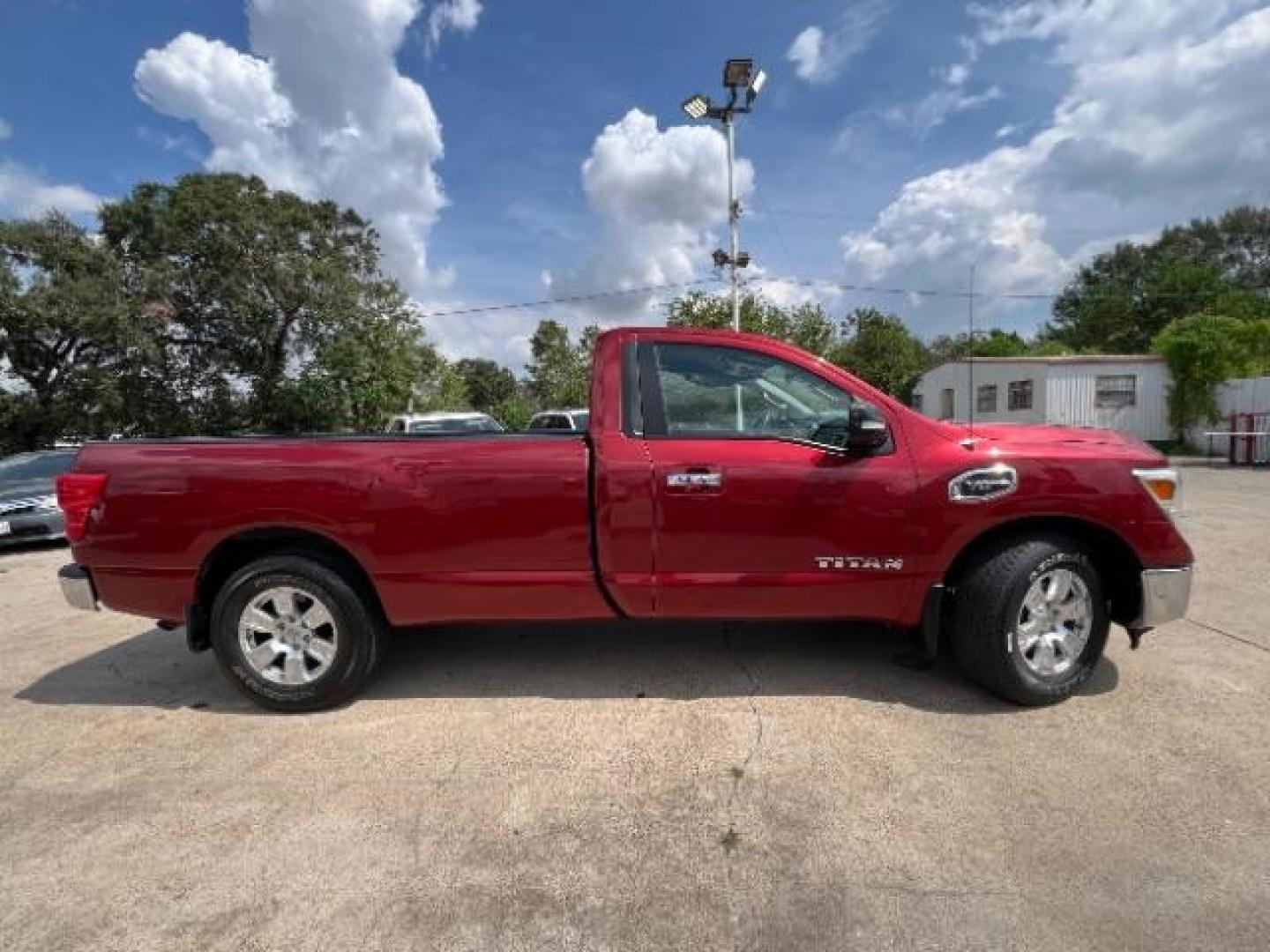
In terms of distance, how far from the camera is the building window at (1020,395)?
23.2 m

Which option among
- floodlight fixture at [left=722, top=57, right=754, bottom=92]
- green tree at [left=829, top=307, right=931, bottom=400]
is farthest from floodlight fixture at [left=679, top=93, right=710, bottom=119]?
green tree at [left=829, top=307, right=931, bottom=400]

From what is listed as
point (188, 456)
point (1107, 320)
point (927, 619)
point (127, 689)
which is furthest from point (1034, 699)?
point (1107, 320)

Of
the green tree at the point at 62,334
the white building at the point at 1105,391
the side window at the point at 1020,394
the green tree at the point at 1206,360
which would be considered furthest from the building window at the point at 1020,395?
the green tree at the point at 62,334

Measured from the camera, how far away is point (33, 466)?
32.2 feet

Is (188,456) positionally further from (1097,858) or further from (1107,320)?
(1107,320)

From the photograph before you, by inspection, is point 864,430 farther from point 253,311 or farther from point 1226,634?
point 253,311

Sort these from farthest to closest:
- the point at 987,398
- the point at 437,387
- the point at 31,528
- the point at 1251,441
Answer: the point at 437,387, the point at 987,398, the point at 1251,441, the point at 31,528

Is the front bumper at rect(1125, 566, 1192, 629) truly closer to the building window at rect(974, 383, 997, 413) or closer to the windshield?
the windshield

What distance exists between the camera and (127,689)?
403 centimetres

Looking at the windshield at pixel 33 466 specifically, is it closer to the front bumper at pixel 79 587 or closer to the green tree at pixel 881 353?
the front bumper at pixel 79 587

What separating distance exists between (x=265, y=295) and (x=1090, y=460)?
2963 cm

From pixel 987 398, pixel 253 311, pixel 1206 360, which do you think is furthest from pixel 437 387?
pixel 1206 360

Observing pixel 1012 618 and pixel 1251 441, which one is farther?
pixel 1251 441

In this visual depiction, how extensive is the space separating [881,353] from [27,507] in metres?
39.8
